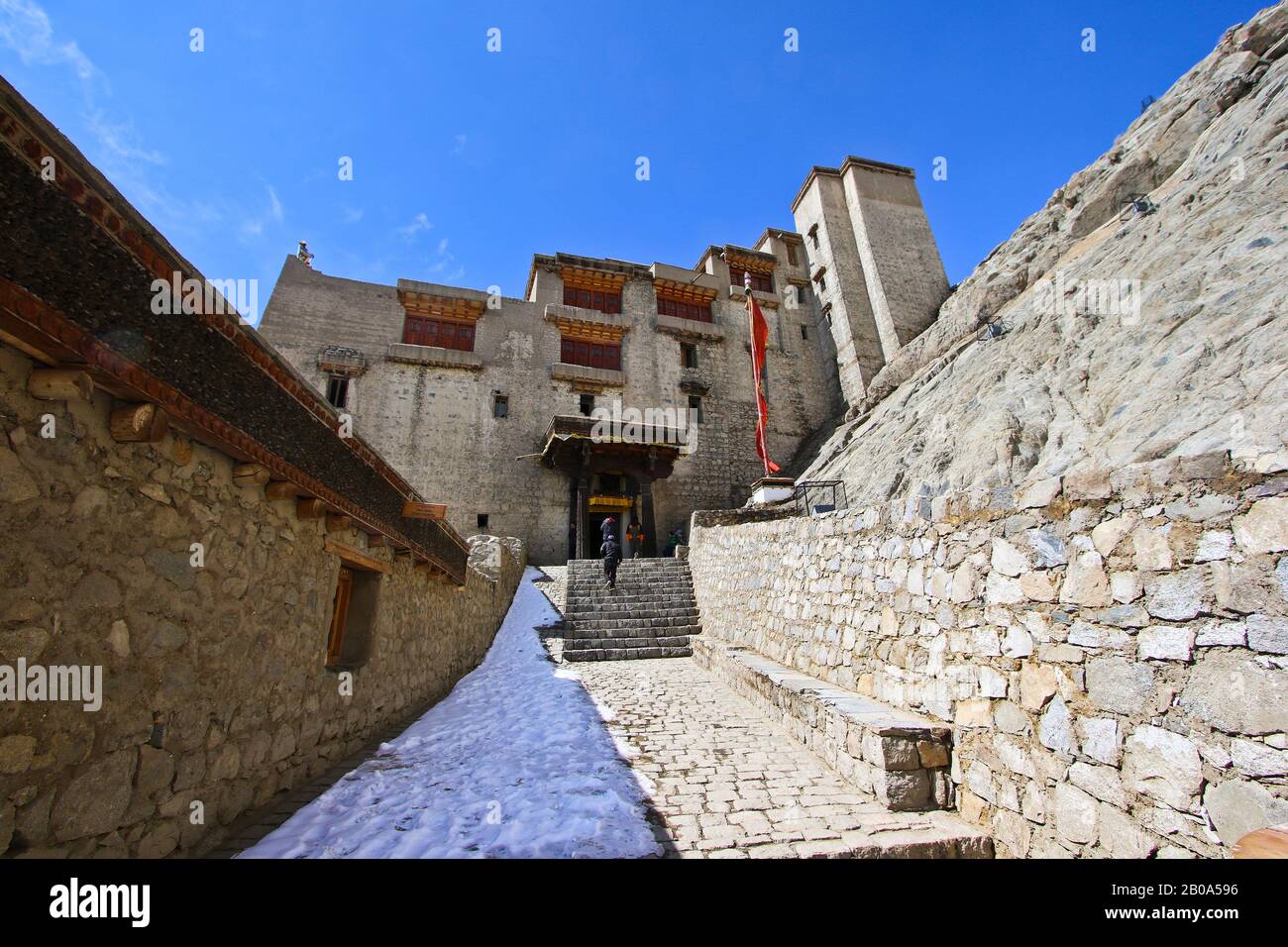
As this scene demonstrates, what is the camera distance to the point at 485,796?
362 centimetres

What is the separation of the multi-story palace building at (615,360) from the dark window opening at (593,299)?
0.28 feet

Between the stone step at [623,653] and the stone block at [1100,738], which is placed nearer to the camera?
the stone block at [1100,738]

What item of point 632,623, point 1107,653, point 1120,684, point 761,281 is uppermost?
point 761,281

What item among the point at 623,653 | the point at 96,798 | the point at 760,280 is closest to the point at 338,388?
the point at 623,653

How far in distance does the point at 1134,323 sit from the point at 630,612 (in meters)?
11.3

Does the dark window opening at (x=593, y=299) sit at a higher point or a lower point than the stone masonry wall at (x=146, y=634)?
higher

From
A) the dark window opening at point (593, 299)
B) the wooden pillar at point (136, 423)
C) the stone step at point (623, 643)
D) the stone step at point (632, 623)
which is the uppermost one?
the dark window opening at point (593, 299)

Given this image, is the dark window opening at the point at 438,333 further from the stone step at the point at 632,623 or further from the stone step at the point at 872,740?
the stone step at the point at 872,740

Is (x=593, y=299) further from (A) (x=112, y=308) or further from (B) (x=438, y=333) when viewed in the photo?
(A) (x=112, y=308)

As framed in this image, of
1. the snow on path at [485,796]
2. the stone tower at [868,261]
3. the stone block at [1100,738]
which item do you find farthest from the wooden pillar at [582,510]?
the stone block at [1100,738]

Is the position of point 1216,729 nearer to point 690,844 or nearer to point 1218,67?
point 690,844

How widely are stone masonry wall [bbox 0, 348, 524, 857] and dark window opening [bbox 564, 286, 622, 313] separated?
1877 centimetres

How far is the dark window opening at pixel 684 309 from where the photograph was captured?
2203cm
